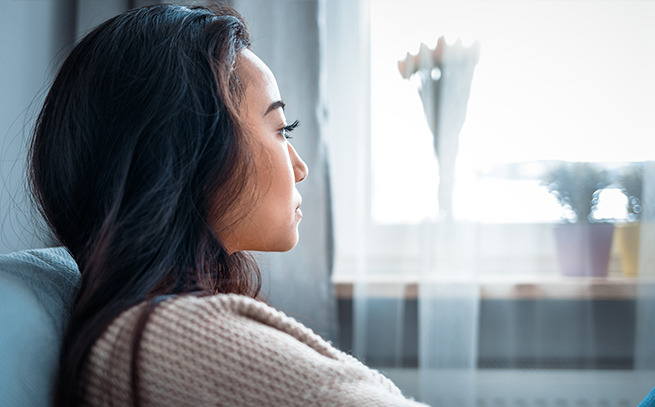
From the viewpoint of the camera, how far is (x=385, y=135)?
51.1 inches

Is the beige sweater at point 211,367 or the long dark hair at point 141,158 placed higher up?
the long dark hair at point 141,158

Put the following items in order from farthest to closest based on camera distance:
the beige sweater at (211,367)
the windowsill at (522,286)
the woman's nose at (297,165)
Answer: the windowsill at (522,286), the woman's nose at (297,165), the beige sweater at (211,367)

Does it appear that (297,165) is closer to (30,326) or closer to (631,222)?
(30,326)

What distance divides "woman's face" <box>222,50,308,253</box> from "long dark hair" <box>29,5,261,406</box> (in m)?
0.03

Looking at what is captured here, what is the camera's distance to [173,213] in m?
0.48

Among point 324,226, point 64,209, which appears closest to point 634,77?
point 324,226

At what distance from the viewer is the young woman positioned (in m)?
0.37

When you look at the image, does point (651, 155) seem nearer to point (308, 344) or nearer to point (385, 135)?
point (385, 135)

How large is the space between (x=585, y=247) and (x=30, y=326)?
1227 mm

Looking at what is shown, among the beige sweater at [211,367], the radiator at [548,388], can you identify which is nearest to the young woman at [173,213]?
the beige sweater at [211,367]

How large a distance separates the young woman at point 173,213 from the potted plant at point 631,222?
3.24 feet

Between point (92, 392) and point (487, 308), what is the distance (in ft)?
3.53

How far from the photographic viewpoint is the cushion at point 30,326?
372 mm

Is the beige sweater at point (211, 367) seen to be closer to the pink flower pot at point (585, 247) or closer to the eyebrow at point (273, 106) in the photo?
the eyebrow at point (273, 106)
